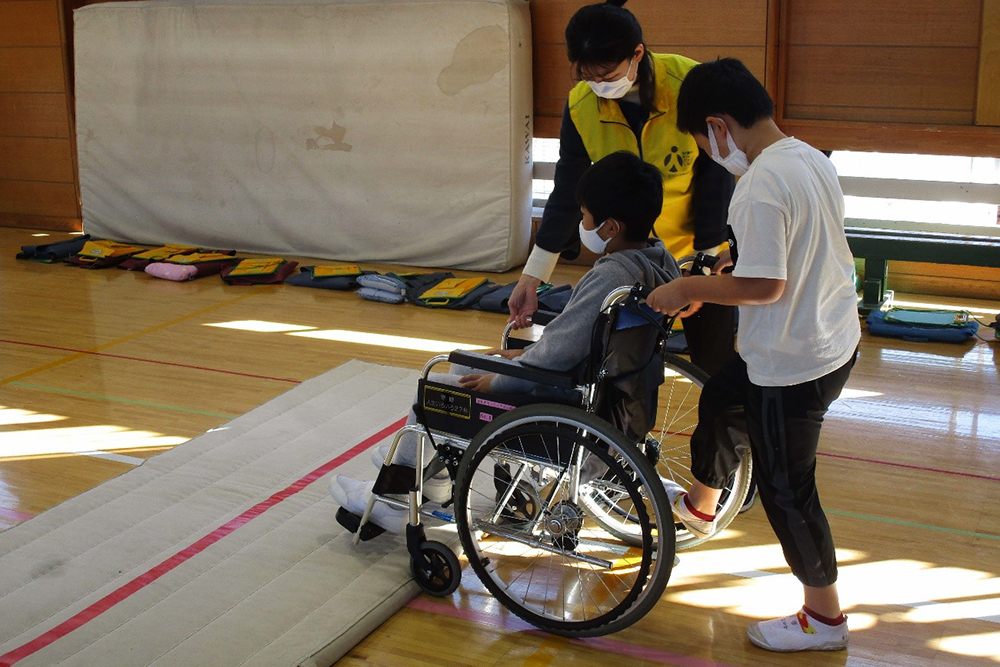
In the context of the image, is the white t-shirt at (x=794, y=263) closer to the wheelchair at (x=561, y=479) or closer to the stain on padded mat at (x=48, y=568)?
the wheelchair at (x=561, y=479)

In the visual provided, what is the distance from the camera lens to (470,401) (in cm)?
216

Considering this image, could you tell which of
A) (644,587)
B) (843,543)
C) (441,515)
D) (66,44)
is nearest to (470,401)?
(441,515)

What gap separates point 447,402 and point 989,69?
135 inches

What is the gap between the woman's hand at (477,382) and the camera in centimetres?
222

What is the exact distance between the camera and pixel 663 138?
2.60m

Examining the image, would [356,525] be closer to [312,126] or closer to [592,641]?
[592,641]

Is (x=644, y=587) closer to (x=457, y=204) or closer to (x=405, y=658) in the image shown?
(x=405, y=658)

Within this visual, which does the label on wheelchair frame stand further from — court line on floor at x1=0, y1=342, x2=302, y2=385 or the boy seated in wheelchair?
court line on floor at x1=0, y1=342, x2=302, y2=385

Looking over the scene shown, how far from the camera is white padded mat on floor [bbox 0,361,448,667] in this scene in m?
2.10

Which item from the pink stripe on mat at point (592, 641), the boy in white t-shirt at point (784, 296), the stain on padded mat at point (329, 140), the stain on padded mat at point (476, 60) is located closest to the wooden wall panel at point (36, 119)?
the stain on padded mat at point (329, 140)

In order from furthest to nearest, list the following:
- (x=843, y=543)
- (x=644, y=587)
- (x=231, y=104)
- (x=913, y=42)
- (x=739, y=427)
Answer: (x=231, y=104), (x=913, y=42), (x=843, y=543), (x=739, y=427), (x=644, y=587)

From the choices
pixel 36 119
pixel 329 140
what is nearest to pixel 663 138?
pixel 329 140

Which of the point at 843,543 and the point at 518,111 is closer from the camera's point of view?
the point at 843,543

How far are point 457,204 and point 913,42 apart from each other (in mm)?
2302
